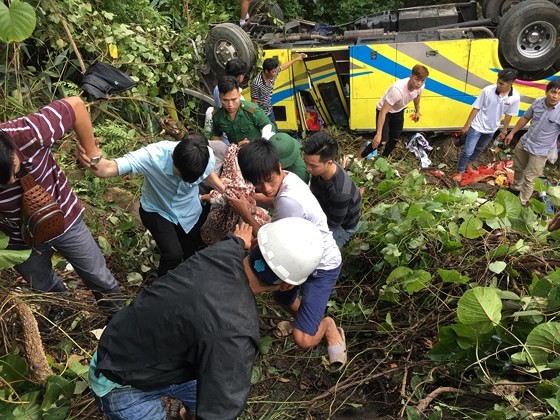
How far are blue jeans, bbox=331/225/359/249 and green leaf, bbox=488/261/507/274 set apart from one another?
0.91 metres

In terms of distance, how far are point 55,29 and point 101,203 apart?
82.1 inches

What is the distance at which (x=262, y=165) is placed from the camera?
2.40 meters

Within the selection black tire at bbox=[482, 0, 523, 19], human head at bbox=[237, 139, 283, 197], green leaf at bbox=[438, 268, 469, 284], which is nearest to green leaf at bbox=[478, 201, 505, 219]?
green leaf at bbox=[438, 268, 469, 284]

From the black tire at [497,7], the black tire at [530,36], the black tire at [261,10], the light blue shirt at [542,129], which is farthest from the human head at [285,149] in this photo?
the black tire at [497,7]

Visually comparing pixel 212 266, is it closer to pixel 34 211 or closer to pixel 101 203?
pixel 34 211

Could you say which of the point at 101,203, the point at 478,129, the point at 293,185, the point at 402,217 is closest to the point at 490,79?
the point at 478,129

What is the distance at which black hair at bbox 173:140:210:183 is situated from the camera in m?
2.58

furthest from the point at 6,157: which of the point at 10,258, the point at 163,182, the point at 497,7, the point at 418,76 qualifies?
the point at 497,7

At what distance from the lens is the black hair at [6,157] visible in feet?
6.68

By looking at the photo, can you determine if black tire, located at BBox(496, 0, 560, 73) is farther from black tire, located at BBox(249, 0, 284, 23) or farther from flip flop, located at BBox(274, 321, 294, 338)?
flip flop, located at BBox(274, 321, 294, 338)

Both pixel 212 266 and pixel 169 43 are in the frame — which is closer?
pixel 212 266

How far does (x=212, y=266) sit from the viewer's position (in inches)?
63.8

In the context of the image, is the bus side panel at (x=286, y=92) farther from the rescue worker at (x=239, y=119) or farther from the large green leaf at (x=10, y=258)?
the large green leaf at (x=10, y=258)

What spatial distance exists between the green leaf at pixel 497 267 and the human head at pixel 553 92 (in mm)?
2710
